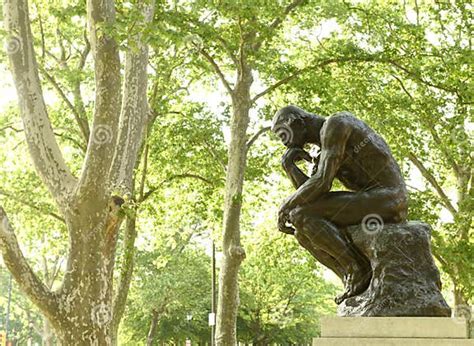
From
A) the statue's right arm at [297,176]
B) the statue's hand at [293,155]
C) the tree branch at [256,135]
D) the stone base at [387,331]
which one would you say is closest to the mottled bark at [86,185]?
the statue's hand at [293,155]

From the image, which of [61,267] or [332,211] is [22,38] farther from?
[61,267]

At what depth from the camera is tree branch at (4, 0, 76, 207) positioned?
10.9m

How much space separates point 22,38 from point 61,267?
31.0 m

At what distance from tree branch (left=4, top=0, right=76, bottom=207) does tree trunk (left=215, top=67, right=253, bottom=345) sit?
7.83m

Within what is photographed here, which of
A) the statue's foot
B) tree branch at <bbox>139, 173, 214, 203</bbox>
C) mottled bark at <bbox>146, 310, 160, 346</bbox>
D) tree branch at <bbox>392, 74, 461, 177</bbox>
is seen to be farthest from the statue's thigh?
mottled bark at <bbox>146, 310, 160, 346</bbox>

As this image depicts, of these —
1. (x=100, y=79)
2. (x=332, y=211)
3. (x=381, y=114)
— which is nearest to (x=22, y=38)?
(x=100, y=79)

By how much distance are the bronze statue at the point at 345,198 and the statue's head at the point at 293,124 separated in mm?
283

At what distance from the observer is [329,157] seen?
7.09 metres

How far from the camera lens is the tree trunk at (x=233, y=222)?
1812 cm

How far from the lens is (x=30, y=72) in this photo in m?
11.0

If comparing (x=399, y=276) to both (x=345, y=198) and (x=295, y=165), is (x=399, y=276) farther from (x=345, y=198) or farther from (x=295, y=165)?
(x=295, y=165)

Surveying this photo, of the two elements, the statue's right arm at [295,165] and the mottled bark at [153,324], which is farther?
the mottled bark at [153,324]

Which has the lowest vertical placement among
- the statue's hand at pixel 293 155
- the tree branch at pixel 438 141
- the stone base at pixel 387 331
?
the stone base at pixel 387 331

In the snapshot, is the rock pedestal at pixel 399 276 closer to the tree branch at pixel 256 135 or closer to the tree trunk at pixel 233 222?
the tree trunk at pixel 233 222
